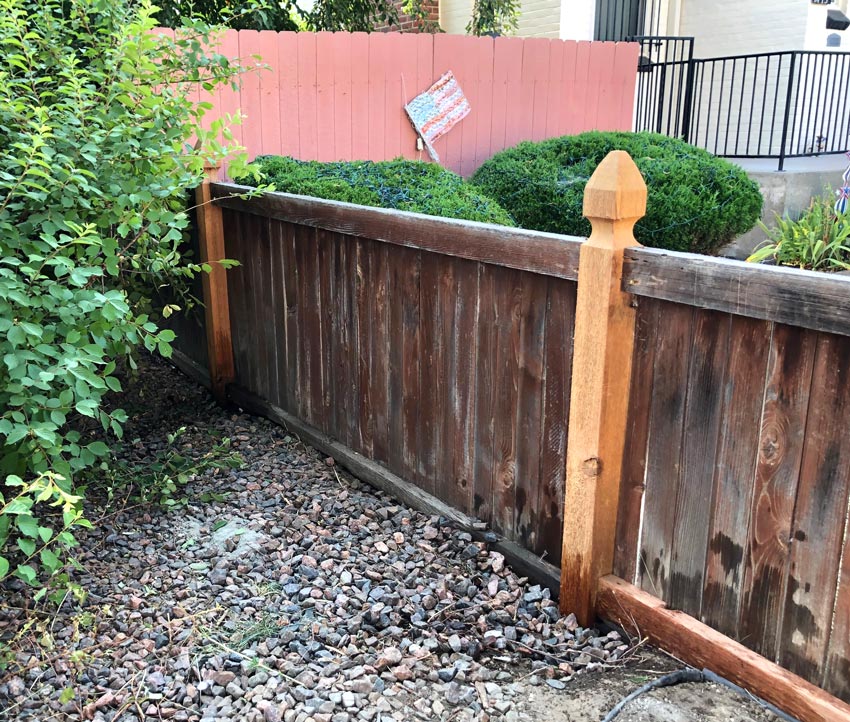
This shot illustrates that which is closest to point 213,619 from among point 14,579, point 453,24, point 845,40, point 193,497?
point 14,579

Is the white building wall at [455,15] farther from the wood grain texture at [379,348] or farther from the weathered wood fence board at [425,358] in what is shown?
the wood grain texture at [379,348]

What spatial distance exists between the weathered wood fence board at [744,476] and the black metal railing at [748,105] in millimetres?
7756

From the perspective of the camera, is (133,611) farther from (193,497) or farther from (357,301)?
(357,301)

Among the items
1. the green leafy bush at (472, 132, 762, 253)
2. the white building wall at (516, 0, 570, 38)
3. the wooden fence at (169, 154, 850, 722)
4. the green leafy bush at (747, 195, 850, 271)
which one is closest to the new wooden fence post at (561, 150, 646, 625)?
the wooden fence at (169, 154, 850, 722)

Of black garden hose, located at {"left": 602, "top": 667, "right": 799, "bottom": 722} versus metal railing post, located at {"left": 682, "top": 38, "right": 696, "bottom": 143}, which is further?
metal railing post, located at {"left": 682, "top": 38, "right": 696, "bottom": 143}

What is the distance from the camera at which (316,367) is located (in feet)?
13.9

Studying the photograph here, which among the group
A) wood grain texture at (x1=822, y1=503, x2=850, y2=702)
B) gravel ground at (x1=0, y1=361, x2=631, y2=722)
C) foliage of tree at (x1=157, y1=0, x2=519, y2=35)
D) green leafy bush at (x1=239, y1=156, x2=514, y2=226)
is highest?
foliage of tree at (x1=157, y1=0, x2=519, y2=35)

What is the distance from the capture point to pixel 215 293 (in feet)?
16.4

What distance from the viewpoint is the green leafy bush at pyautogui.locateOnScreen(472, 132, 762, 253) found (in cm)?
595

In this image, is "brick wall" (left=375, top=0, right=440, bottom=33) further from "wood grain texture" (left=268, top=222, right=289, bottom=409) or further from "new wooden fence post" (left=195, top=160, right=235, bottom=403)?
"wood grain texture" (left=268, top=222, right=289, bottom=409)

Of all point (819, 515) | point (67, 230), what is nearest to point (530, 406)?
point (819, 515)

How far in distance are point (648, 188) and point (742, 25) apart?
5.18 meters

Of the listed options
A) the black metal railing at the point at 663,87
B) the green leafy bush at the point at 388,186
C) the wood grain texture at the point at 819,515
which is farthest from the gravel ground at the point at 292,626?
the black metal railing at the point at 663,87

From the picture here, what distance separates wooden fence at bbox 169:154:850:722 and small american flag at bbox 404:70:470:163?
10.3 ft
